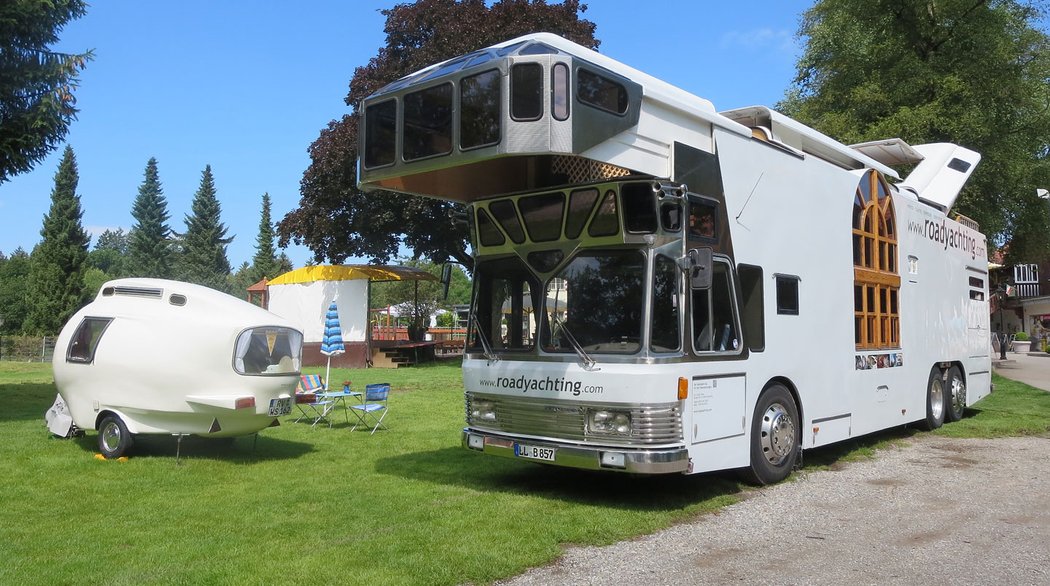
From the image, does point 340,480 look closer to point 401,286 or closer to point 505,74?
point 505,74

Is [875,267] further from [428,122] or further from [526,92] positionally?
[428,122]

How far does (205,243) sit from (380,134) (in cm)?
7859

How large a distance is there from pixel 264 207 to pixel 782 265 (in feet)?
287

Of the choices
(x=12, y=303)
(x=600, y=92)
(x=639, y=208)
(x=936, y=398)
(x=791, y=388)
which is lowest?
(x=936, y=398)

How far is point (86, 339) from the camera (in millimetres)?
10430

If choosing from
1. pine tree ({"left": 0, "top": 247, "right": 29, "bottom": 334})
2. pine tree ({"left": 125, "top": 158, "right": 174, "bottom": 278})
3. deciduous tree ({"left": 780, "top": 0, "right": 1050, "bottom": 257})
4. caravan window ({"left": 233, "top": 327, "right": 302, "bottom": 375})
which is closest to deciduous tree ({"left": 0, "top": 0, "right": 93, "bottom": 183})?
caravan window ({"left": 233, "top": 327, "right": 302, "bottom": 375})

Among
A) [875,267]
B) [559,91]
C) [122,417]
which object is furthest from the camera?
[875,267]

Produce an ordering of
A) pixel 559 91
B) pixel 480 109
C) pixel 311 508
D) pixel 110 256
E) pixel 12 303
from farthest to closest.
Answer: pixel 110 256 < pixel 12 303 < pixel 311 508 < pixel 480 109 < pixel 559 91

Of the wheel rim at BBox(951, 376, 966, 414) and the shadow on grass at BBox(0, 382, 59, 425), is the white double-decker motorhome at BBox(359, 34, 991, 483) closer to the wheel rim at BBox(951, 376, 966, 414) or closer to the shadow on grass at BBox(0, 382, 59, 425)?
the wheel rim at BBox(951, 376, 966, 414)

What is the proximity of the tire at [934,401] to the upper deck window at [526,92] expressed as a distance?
339 inches

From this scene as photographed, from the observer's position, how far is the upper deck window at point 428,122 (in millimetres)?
7031

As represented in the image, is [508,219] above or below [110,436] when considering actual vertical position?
above

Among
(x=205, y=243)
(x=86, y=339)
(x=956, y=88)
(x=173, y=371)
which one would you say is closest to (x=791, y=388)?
(x=173, y=371)

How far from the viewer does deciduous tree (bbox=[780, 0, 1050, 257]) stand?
23.5 m
